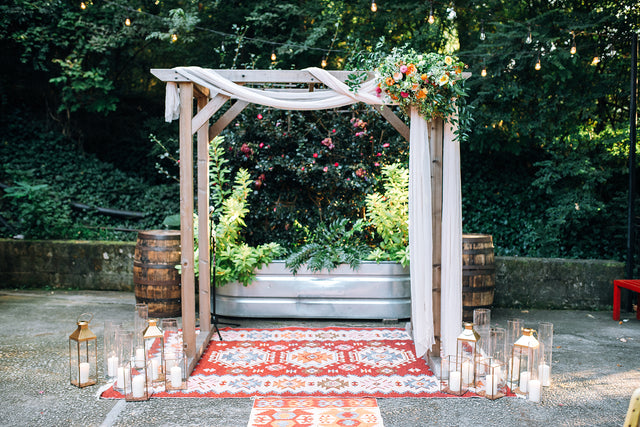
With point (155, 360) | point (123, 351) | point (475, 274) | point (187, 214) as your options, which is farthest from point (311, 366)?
point (475, 274)

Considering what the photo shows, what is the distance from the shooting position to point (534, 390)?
337cm

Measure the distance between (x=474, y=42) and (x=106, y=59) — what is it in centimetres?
607

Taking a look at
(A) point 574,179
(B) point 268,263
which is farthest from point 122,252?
(A) point 574,179

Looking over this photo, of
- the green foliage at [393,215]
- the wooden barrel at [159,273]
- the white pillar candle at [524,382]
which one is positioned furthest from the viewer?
the green foliage at [393,215]

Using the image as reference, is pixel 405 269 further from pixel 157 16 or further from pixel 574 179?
pixel 157 16

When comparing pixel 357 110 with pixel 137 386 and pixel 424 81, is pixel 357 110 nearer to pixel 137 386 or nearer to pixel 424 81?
pixel 424 81

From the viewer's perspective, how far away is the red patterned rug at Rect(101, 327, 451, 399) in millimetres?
3527

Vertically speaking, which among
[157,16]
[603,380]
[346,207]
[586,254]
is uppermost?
[157,16]

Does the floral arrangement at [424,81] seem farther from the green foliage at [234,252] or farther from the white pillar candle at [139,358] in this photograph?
the white pillar candle at [139,358]

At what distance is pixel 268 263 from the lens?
5.30 metres

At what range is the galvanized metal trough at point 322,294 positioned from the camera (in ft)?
17.4

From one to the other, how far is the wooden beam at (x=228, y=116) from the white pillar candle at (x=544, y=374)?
10.2ft

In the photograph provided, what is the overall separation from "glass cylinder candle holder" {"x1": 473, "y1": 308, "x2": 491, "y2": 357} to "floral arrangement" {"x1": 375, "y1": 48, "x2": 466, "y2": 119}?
4.79ft

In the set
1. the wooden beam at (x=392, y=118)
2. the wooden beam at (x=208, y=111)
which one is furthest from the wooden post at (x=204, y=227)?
the wooden beam at (x=392, y=118)
